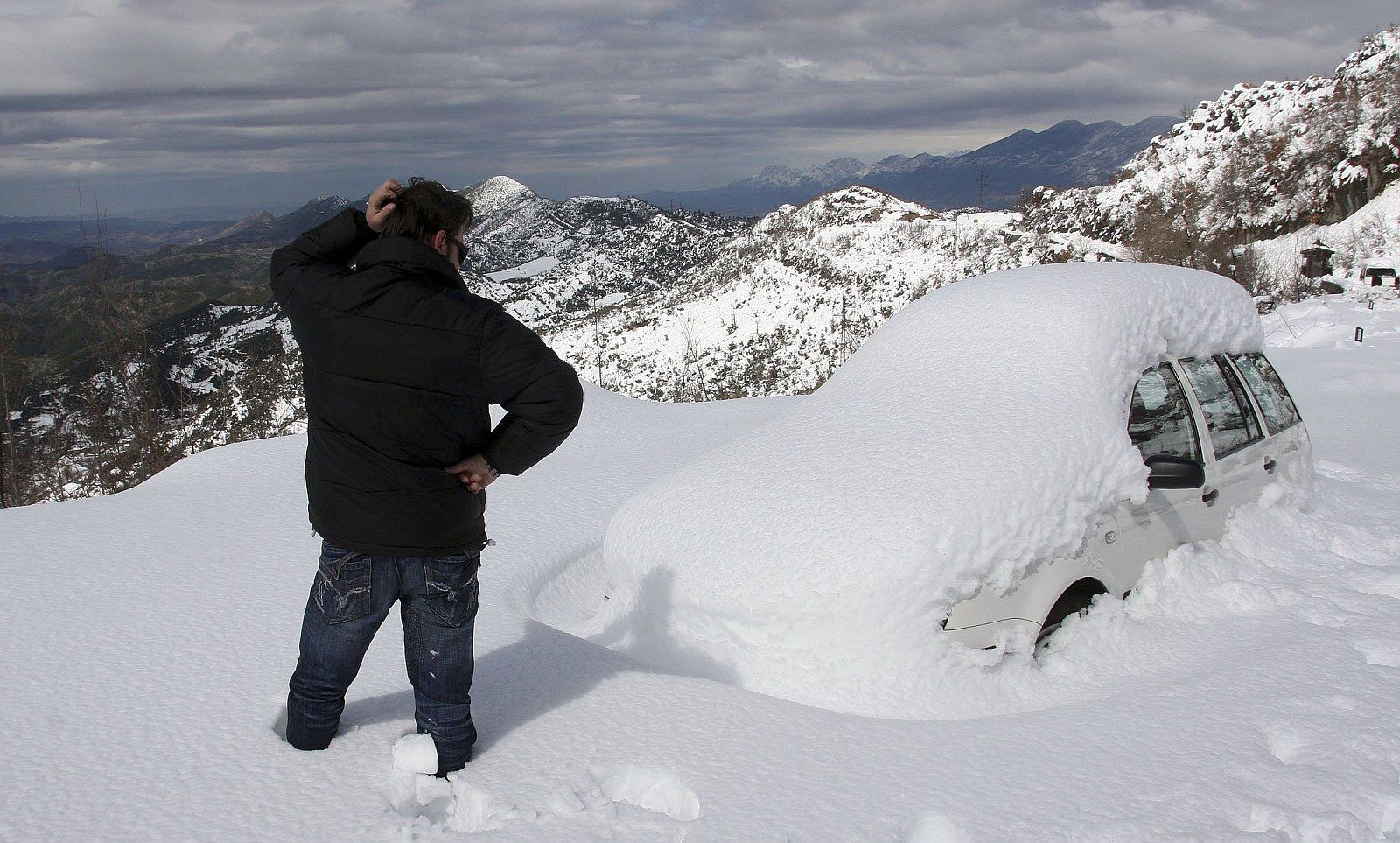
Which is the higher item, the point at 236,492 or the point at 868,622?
the point at 868,622

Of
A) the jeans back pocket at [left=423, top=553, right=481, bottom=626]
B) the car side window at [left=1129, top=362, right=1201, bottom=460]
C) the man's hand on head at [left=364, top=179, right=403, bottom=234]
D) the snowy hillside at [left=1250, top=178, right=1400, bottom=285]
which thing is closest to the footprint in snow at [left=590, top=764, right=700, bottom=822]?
the jeans back pocket at [left=423, top=553, right=481, bottom=626]

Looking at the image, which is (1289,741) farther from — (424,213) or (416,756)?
(424,213)

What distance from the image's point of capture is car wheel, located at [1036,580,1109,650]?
330 centimetres

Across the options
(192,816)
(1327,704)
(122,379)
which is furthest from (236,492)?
(122,379)

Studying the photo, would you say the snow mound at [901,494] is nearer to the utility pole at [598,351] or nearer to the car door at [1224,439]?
the car door at [1224,439]

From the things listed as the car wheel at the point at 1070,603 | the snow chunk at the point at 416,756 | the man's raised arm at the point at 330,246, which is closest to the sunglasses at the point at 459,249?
the man's raised arm at the point at 330,246

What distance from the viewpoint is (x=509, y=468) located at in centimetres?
237

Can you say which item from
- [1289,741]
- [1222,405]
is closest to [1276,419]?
[1222,405]

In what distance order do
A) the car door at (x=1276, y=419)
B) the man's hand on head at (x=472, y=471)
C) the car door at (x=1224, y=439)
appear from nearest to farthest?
1. the man's hand on head at (x=472, y=471)
2. the car door at (x=1224, y=439)
3. the car door at (x=1276, y=419)

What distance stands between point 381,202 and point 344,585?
Answer: 1.12 metres

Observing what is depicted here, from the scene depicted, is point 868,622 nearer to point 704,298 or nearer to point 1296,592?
point 1296,592

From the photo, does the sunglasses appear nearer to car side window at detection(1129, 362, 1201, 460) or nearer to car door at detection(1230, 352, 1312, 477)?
car side window at detection(1129, 362, 1201, 460)

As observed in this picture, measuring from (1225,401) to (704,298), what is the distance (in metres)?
122

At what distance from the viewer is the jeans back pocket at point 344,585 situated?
2.39 m
